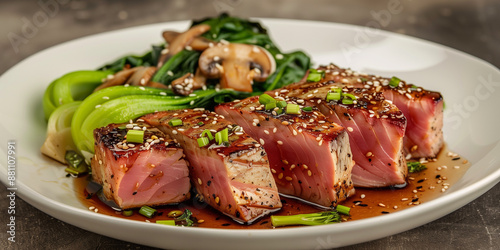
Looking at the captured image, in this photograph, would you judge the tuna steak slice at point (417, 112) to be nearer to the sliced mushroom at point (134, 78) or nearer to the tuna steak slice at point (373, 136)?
the tuna steak slice at point (373, 136)

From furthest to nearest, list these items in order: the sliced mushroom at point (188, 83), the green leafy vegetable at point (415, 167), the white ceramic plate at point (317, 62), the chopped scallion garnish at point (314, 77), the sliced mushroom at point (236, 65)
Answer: the sliced mushroom at point (236, 65) → the sliced mushroom at point (188, 83) → the chopped scallion garnish at point (314, 77) → the green leafy vegetable at point (415, 167) → the white ceramic plate at point (317, 62)

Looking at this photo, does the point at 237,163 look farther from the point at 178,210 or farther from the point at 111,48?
the point at 111,48

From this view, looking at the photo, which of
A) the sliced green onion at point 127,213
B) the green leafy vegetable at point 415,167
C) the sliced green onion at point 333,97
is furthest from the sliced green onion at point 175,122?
the green leafy vegetable at point 415,167

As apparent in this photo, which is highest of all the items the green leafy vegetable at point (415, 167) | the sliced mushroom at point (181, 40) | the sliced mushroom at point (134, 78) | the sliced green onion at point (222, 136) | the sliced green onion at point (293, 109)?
the sliced green onion at point (293, 109)

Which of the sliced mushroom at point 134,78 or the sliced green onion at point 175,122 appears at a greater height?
the sliced green onion at point 175,122

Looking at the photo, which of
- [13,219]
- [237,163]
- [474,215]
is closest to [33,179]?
[13,219]
